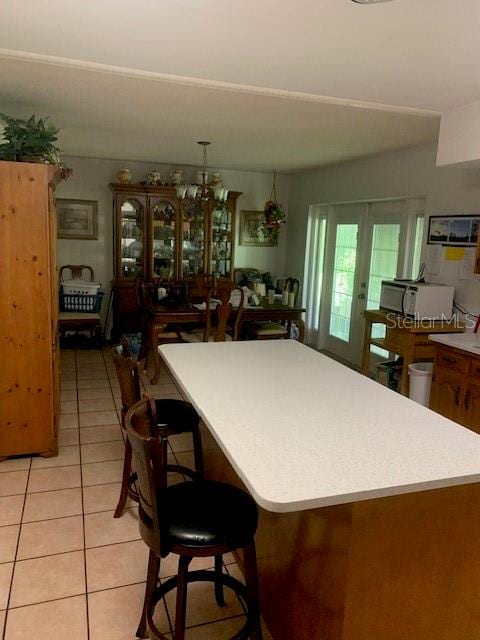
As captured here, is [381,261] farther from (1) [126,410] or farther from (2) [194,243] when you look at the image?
(1) [126,410]

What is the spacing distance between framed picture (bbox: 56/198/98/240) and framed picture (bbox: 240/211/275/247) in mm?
1966

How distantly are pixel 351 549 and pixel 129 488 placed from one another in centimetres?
148

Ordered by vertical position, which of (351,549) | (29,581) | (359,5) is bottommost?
(29,581)

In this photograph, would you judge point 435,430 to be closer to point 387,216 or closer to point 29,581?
point 29,581

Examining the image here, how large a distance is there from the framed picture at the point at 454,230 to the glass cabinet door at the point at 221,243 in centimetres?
293

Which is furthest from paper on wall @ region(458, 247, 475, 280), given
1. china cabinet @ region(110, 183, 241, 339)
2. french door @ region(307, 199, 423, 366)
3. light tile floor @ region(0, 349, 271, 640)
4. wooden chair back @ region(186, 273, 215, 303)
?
china cabinet @ region(110, 183, 241, 339)

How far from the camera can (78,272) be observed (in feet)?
20.3

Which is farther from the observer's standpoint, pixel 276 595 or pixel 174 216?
pixel 174 216

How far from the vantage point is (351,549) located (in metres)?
1.33

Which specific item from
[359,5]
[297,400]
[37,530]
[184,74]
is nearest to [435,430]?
[297,400]

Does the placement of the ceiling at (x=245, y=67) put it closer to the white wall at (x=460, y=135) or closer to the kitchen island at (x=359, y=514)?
the white wall at (x=460, y=135)

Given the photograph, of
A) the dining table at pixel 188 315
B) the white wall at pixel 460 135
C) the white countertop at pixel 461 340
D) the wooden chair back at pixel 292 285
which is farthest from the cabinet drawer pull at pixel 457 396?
the wooden chair back at pixel 292 285

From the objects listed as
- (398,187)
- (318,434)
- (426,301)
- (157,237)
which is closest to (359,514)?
(318,434)

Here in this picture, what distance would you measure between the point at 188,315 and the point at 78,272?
213 centimetres
